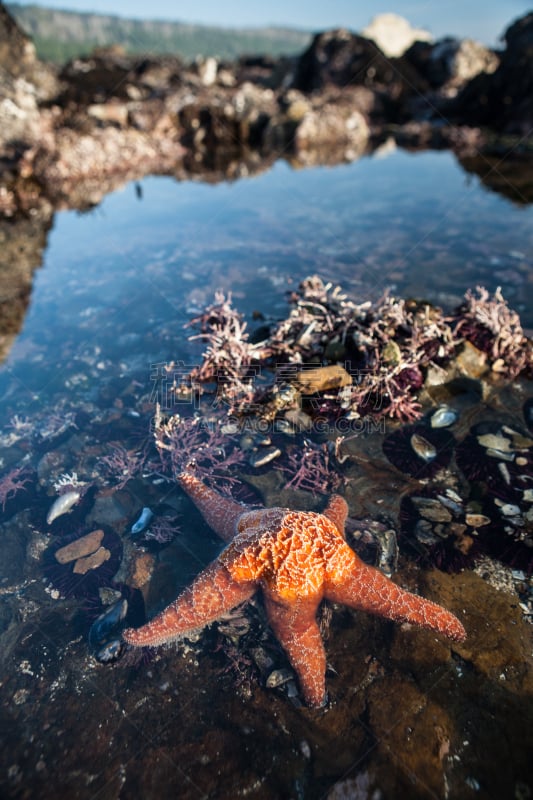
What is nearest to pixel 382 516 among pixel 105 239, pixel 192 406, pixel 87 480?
pixel 192 406

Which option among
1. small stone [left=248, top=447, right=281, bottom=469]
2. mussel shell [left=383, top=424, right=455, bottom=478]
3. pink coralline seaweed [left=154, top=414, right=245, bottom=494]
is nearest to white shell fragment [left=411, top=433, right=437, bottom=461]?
mussel shell [left=383, top=424, right=455, bottom=478]

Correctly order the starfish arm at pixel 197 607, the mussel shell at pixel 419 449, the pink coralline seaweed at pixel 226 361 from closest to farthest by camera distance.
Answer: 1. the starfish arm at pixel 197 607
2. the mussel shell at pixel 419 449
3. the pink coralline seaweed at pixel 226 361

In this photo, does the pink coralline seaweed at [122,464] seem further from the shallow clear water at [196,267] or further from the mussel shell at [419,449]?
the mussel shell at [419,449]

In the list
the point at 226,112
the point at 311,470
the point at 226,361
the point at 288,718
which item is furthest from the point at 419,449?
the point at 226,112

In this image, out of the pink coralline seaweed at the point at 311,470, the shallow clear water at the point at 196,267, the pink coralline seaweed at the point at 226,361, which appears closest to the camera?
the pink coralline seaweed at the point at 311,470

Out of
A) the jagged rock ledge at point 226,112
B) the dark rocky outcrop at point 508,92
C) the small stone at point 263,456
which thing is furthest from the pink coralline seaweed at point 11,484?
the dark rocky outcrop at point 508,92

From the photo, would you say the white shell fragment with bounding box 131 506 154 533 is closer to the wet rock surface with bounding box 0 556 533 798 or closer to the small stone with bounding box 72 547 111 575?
the small stone with bounding box 72 547 111 575
